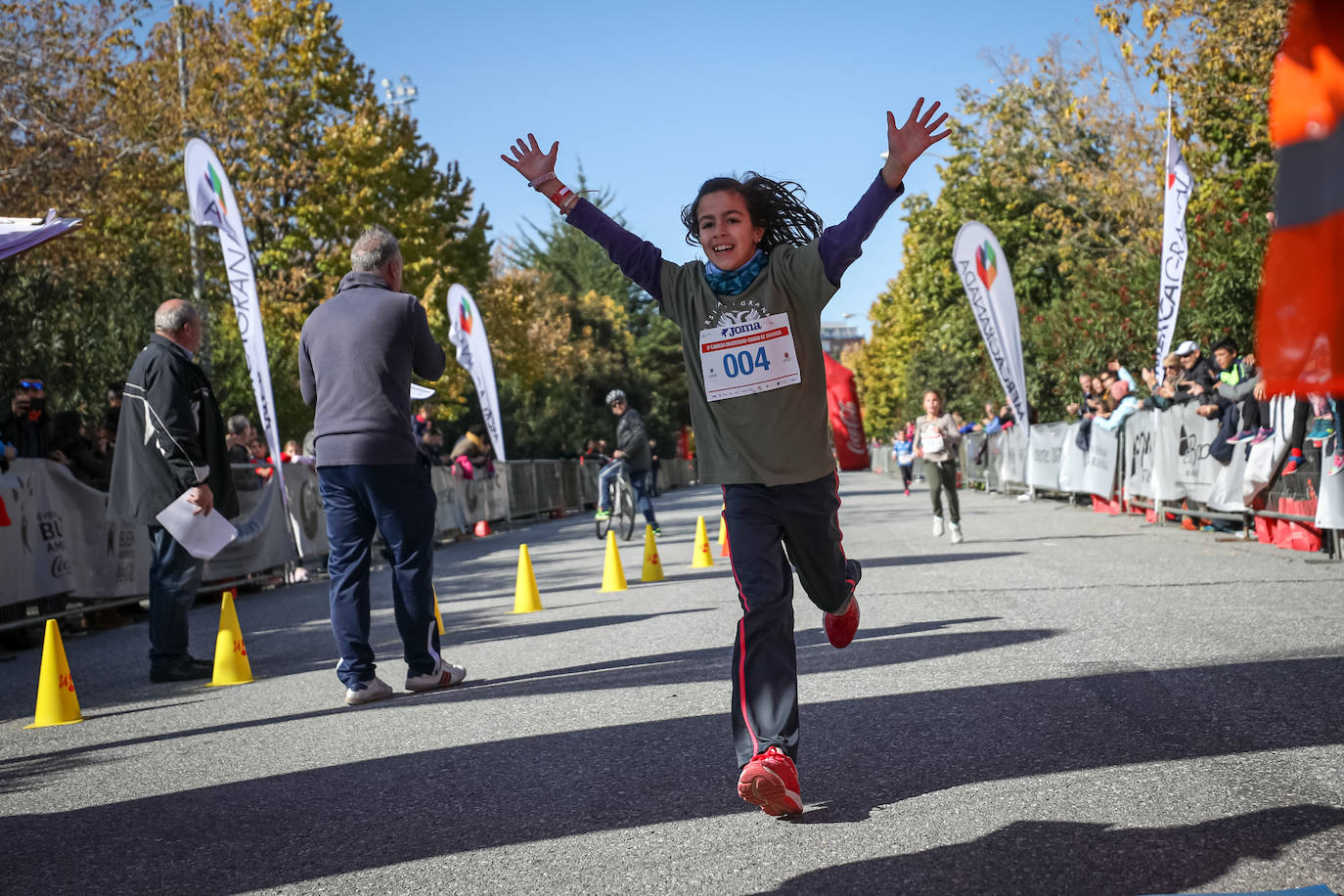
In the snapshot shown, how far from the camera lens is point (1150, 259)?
1049 inches

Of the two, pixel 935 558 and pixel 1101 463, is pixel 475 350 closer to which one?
pixel 1101 463

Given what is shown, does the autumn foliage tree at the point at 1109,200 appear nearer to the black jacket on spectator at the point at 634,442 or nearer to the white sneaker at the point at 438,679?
the black jacket on spectator at the point at 634,442

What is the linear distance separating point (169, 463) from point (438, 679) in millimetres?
2100

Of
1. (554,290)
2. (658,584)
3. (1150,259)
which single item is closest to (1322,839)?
(658,584)

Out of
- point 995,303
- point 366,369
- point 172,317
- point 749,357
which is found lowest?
point 749,357

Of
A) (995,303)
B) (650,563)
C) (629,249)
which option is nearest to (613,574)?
(650,563)

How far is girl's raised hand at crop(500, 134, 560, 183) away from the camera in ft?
15.4

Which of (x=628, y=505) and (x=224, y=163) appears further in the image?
(x=224, y=163)

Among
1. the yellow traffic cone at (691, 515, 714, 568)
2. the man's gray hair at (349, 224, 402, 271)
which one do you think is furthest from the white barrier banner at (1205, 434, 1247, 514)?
the man's gray hair at (349, 224, 402, 271)

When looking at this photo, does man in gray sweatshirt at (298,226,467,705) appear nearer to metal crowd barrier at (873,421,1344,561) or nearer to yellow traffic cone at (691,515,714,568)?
yellow traffic cone at (691,515,714,568)

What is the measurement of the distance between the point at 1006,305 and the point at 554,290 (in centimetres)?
6032

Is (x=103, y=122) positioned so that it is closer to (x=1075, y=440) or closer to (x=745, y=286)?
(x=1075, y=440)

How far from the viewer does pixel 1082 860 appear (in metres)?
3.30

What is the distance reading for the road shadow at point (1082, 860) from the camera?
123 inches
